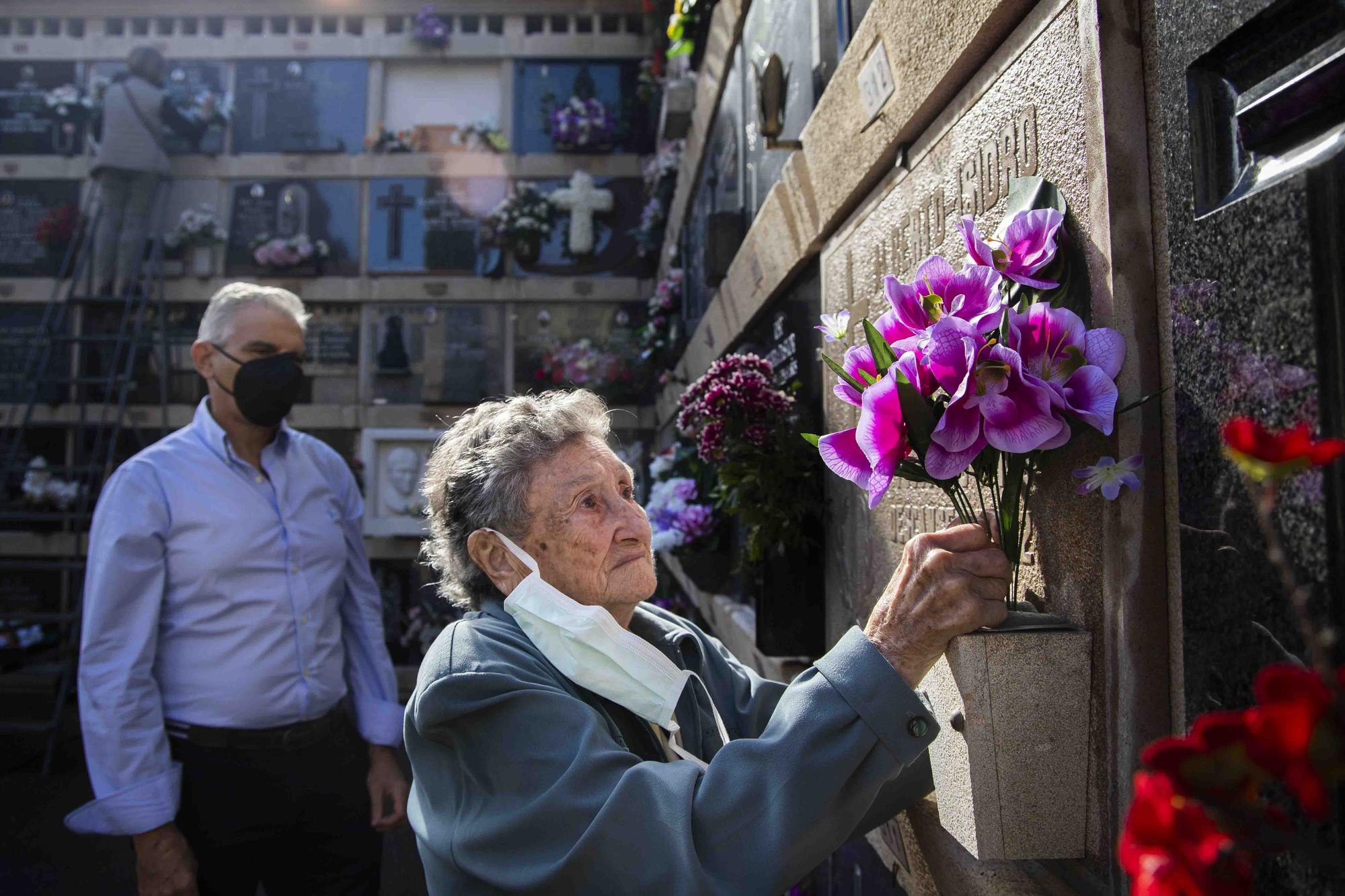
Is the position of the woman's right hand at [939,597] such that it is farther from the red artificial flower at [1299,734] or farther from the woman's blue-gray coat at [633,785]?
the red artificial flower at [1299,734]

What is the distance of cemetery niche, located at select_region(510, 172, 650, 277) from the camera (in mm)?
8430

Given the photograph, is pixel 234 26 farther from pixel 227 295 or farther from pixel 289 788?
pixel 289 788

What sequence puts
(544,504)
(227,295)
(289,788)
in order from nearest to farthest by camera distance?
(544,504), (289,788), (227,295)

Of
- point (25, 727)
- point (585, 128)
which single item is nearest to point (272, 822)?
point (25, 727)

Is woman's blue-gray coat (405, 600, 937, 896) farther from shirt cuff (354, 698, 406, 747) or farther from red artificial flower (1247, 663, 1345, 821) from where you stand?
shirt cuff (354, 698, 406, 747)

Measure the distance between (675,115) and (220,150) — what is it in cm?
510

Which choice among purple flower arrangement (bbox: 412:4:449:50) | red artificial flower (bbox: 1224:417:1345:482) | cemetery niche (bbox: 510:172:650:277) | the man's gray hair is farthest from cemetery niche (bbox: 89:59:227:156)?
red artificial flower (bbox: 1224:417:1345:482)

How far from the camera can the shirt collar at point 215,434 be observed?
262 centimetres

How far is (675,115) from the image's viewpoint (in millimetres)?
5715

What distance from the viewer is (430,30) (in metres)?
8.69

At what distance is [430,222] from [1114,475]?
27.3ft

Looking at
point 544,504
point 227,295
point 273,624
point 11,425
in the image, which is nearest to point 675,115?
point 227,295

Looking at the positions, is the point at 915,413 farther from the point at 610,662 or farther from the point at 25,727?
the point at 25,727

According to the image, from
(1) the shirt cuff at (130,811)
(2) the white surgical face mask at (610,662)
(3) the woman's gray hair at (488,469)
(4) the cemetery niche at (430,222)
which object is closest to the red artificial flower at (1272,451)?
(2) the white surgical face mask at (610,662)
